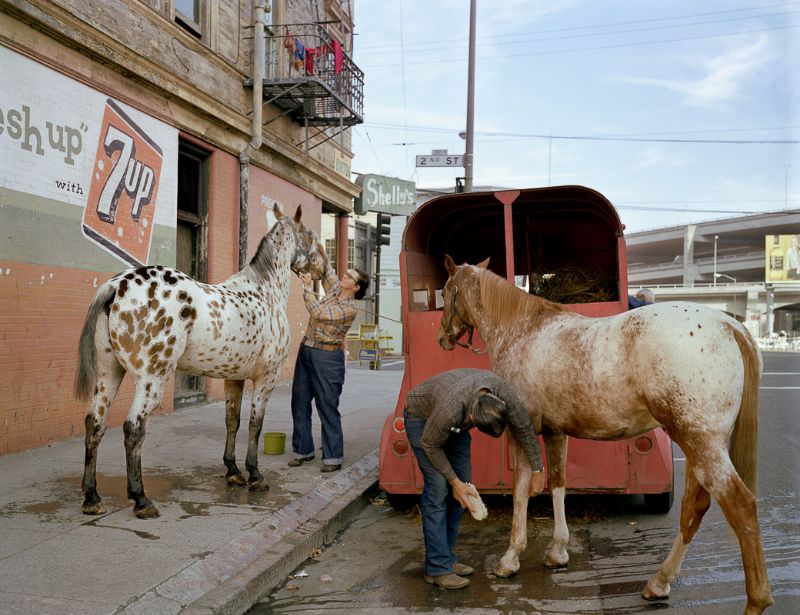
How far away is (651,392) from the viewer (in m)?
3.96

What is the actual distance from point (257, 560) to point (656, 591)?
95.2 inches

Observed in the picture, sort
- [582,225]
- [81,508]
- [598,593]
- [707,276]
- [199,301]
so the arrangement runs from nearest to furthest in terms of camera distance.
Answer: [598,593]
[81,508]
[199,301]
[582,225]
[707,276]

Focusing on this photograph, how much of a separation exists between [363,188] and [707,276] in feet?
208

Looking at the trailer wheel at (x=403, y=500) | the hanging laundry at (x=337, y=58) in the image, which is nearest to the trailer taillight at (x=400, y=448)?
the trailer wheel at (x=403, y=500)

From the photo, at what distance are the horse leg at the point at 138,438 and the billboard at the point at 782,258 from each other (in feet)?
229

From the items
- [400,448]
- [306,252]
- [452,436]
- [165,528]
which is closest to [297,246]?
[306,252]

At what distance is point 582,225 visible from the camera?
6.89m

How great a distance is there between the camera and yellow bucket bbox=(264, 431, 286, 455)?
7.32m

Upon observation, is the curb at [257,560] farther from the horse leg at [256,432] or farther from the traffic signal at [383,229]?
the traffic signal at [383,229]

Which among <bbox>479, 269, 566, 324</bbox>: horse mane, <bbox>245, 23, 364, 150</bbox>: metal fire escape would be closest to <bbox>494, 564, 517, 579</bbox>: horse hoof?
<bbox>479, 269, 566, 324</bbox>: horse mane

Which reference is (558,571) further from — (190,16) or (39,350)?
(190,16)

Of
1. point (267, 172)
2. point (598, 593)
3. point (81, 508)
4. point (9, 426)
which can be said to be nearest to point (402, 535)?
point (598, 593)

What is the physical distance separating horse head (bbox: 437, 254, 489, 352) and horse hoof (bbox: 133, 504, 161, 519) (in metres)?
2.45

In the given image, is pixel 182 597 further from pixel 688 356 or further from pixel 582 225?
pixel 582 225
